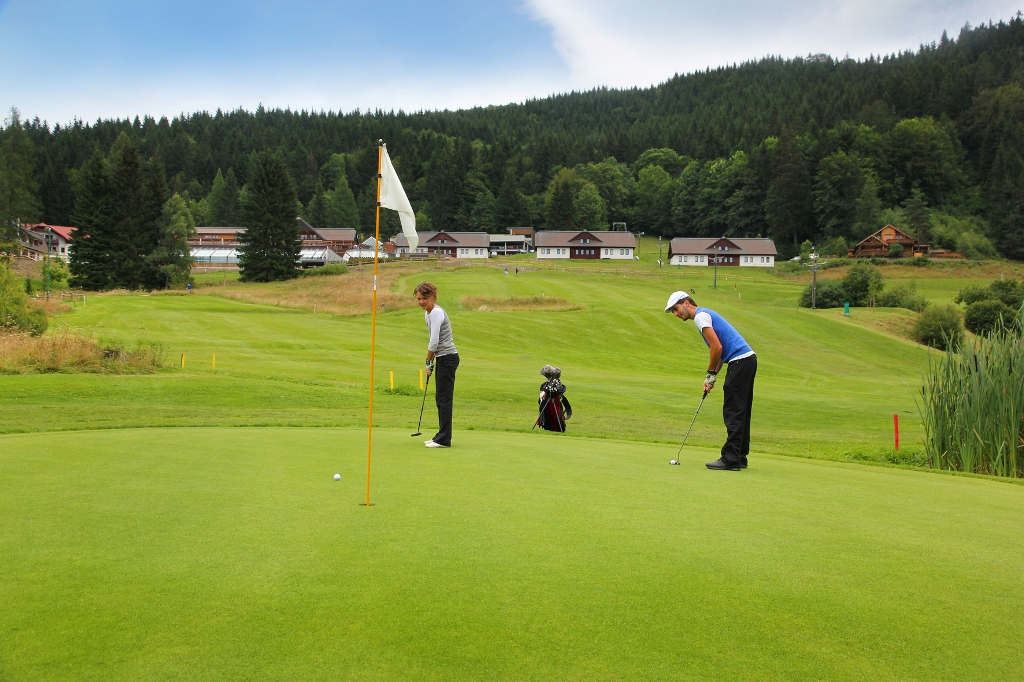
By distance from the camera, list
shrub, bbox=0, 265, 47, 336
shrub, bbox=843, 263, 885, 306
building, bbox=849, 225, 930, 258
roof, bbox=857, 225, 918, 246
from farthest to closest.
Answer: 1. roof, bbox=857, 225, 918, 246
2. building, bbox=849, 225, 930, 258
3. shrub, bbox=843, 263, 885, 306
4. shrub, bbox=0, 265, 47, 336

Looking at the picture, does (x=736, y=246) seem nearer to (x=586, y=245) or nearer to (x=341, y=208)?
(x=586, y=245)

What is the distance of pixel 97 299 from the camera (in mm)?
65375

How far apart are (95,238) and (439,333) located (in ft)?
286

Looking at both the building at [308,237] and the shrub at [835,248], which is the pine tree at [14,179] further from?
the shrub at [835,248]

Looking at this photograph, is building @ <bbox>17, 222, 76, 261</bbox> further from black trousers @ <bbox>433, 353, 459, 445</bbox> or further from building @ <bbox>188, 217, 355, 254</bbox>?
black trousers @ <bbox>433, 353, 459, 445</bbox>

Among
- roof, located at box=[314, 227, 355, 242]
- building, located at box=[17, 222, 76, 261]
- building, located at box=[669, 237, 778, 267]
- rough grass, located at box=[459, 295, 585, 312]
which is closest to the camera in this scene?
rough grass, located at box=[459, 295, 585, 312]

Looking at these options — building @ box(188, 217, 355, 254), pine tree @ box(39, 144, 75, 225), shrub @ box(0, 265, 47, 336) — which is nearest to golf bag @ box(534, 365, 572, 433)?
shrub @ box(0, 265, 47, 336)

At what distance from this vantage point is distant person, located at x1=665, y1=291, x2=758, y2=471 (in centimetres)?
1084

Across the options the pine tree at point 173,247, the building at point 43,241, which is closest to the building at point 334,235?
the building at point 43,241

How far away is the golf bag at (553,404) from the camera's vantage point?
55.9ft

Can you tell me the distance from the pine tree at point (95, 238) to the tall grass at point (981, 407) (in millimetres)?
89223

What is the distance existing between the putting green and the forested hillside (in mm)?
131236

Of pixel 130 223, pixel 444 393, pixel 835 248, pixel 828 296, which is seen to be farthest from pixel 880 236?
pixel 444 393

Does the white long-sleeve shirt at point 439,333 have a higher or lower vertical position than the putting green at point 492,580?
higher
